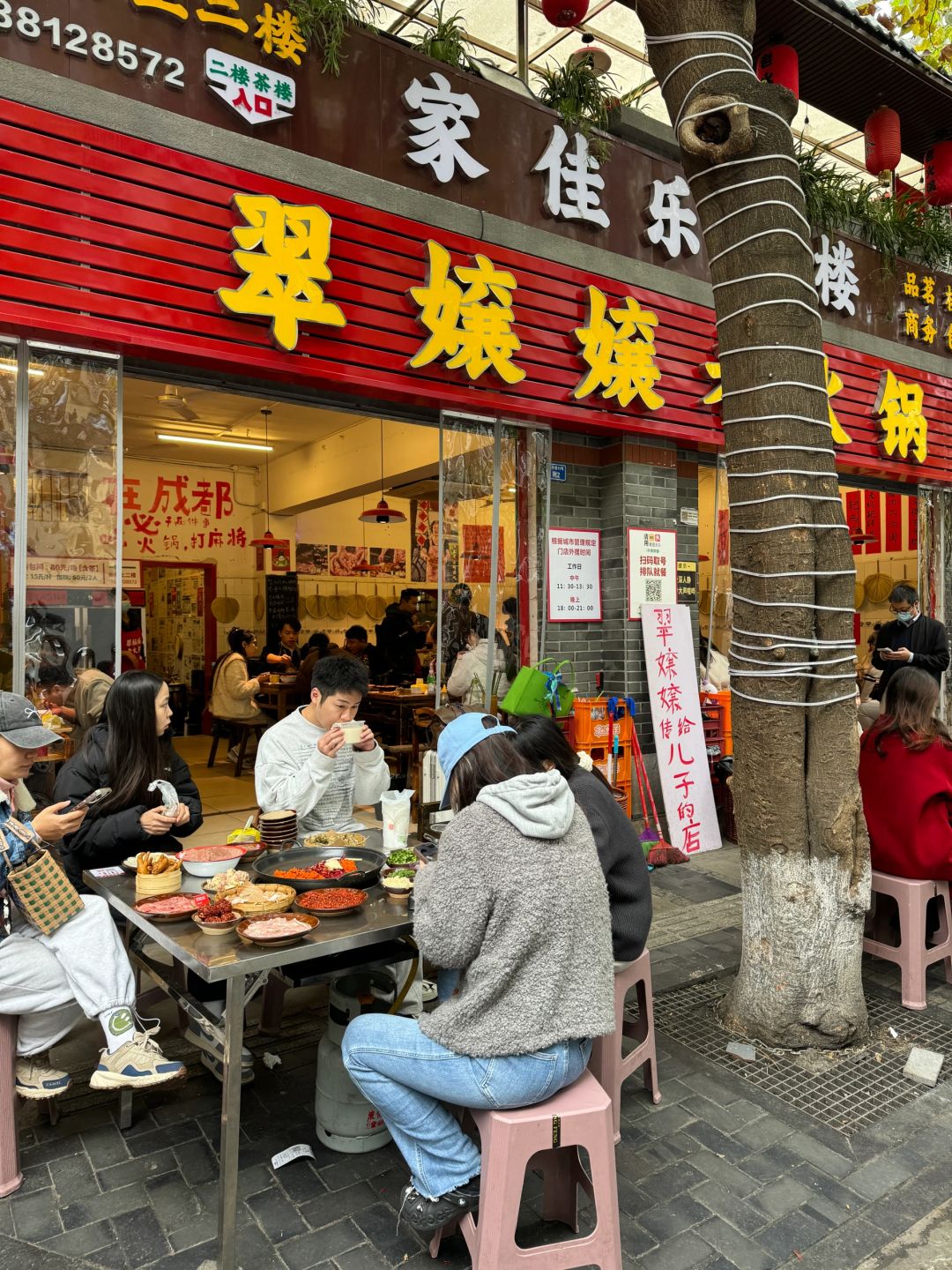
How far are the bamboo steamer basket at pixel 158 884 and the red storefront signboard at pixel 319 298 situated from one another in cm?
303

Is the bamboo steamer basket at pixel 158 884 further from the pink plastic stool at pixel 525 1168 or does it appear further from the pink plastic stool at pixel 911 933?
the pink plastic stool at pixel 911 933

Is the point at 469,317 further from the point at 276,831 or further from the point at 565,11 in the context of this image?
the point at 276,831

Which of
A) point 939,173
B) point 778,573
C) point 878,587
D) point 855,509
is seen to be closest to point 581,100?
point 939,173

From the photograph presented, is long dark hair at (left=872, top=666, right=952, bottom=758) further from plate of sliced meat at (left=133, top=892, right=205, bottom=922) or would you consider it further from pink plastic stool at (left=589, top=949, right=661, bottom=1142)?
plate of sliced meat at (left=133, top=892, right=205, bottom=922)

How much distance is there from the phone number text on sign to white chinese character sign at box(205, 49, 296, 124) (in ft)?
0.64

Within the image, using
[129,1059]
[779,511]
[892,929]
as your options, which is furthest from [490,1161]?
[892,929]

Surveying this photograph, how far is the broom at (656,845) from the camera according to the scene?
21.4 feet

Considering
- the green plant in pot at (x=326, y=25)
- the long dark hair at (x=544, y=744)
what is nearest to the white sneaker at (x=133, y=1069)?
the long dark hair at (x=544, y=744)

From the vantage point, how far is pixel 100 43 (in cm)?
448

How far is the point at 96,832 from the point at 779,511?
10.8 feet

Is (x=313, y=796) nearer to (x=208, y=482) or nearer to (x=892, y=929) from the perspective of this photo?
(x=892, y=929)

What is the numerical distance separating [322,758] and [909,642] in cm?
632

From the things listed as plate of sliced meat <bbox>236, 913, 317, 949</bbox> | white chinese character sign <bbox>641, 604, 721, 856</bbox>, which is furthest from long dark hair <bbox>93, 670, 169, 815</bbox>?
white chinese character sign <bbox>641, 604, 721, 856</bbox>

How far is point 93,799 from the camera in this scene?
318 centimetres
